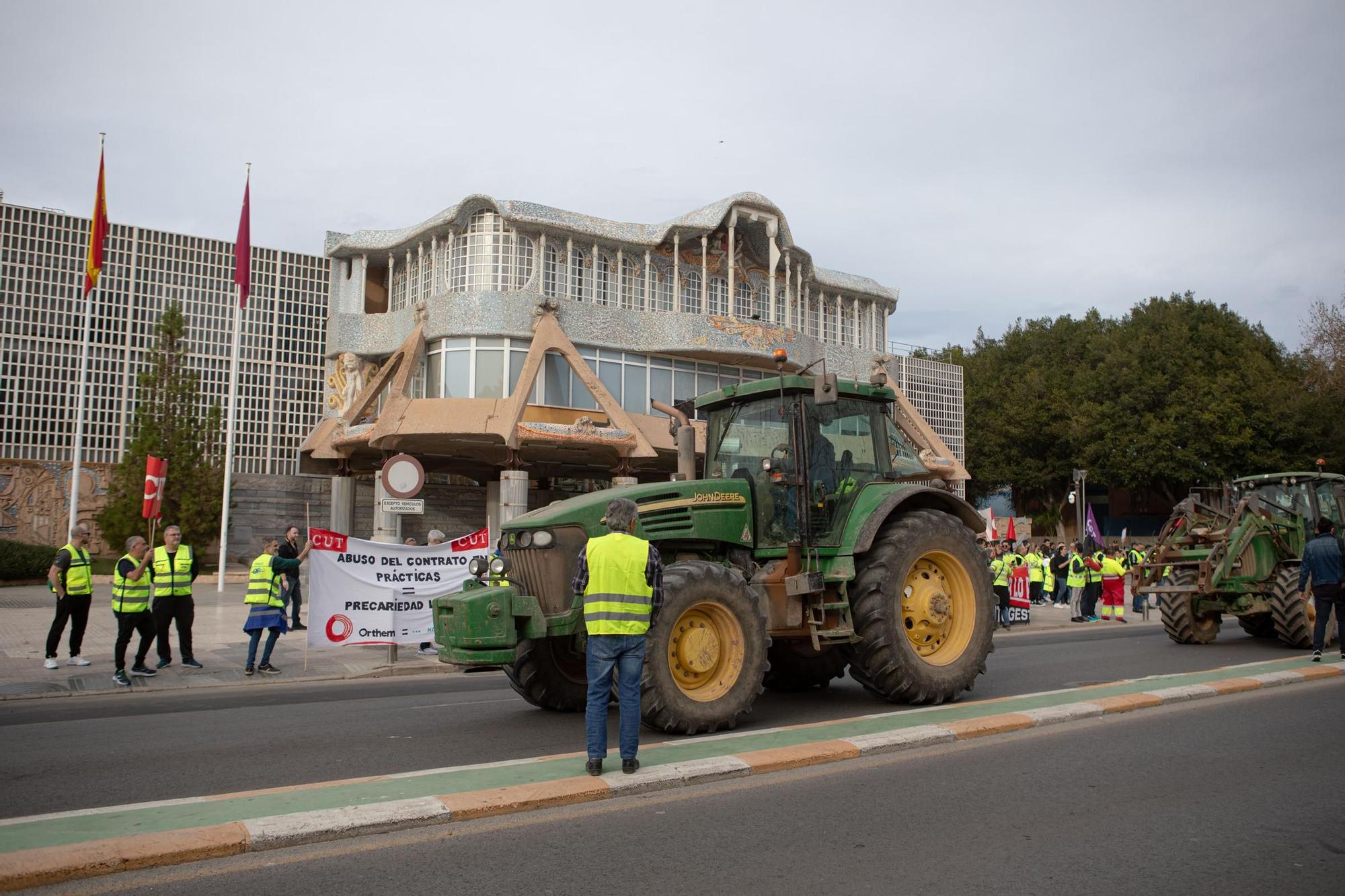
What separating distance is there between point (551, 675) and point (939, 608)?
344cm

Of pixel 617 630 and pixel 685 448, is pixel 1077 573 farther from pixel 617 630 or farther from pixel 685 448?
pixel 617 630

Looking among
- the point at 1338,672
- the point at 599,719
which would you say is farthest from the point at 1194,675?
the point at 599,719

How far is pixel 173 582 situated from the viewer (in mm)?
12180

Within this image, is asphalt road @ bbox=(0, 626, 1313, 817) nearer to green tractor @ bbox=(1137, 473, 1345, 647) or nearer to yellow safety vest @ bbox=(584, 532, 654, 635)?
green tractor @ bbox=(1137, 473, 1345, 647)

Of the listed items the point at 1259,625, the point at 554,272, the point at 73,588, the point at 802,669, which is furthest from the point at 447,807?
the point at 554,272

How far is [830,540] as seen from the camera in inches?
329

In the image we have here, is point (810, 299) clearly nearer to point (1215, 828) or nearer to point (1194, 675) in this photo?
point (1194, 675)

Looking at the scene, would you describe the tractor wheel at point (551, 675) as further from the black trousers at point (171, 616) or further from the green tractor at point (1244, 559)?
the green tractor at point (1244, 559)

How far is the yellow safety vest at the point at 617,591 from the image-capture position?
599 cm

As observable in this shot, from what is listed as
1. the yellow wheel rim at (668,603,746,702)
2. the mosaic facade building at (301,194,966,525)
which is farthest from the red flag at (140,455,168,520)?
the yellow wheel rim at (668,603,746,702)

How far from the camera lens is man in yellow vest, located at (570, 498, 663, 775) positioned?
5.88 metres

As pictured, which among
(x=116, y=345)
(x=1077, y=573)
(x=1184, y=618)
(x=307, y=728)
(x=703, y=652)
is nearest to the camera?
(x=703, y=652)

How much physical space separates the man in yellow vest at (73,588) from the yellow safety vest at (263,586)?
181 cm

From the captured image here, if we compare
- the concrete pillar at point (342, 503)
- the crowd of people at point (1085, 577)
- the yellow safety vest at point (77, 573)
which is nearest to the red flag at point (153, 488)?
the concrete pillar at point (342, 503)
